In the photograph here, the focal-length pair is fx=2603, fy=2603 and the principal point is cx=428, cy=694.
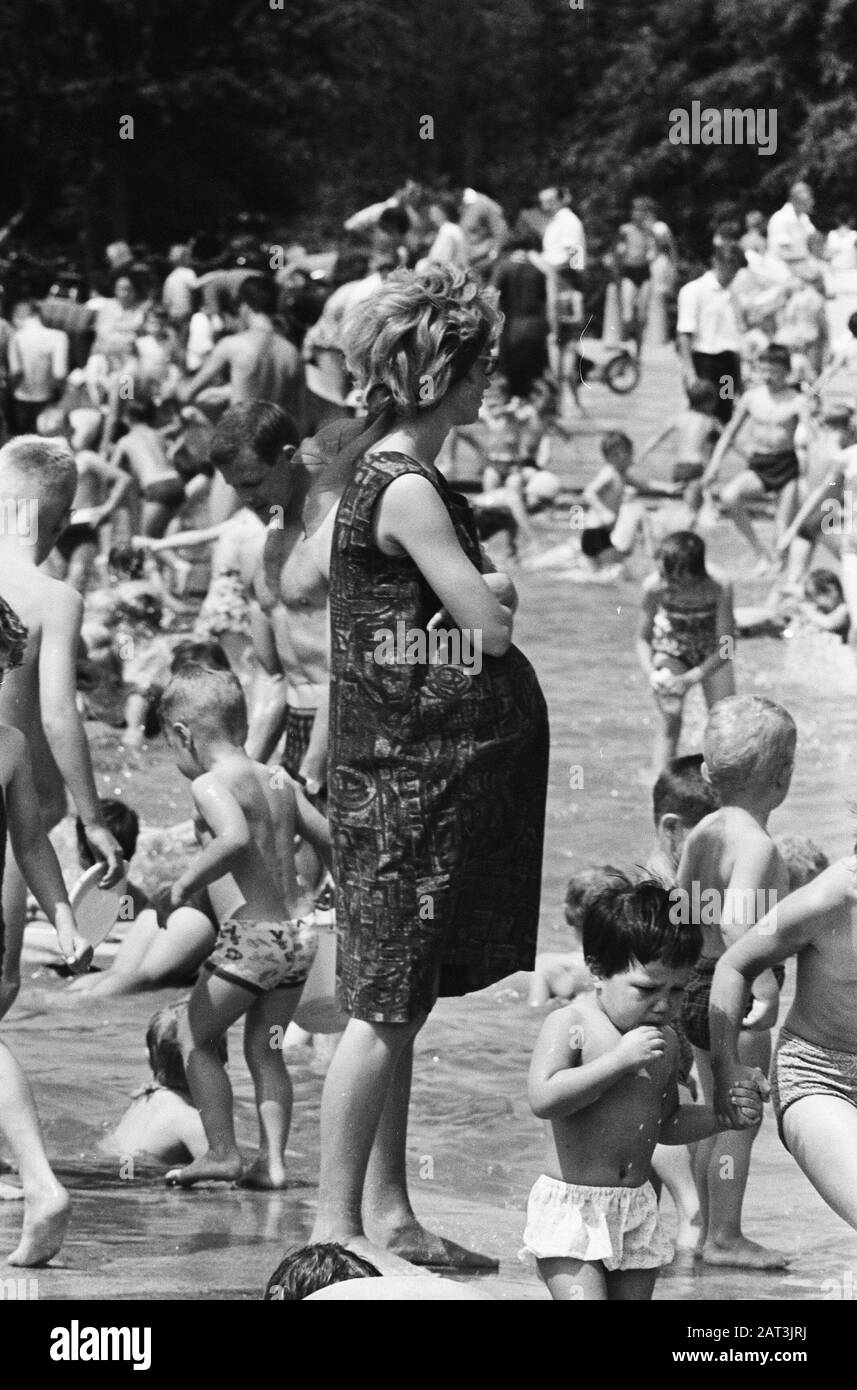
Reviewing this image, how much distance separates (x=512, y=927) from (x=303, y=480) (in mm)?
2335

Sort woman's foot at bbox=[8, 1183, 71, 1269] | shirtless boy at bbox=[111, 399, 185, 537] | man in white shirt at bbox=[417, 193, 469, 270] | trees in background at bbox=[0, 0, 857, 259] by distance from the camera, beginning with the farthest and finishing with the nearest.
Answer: trees in background at bbox=[0, 0, 857, 259] < man in white shirt at bbox=[417, 193, 469, 270] < shirtless boy at bbox=[111, 399, 185, 537] < woman's foot at bbox=[8, 1183, 71, 1269]

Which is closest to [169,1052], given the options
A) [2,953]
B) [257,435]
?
[2,953]

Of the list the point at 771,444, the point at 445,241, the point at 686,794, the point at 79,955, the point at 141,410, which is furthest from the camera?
the point at 445,241

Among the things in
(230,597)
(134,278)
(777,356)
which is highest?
(134,278)

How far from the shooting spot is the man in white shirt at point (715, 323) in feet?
62.2

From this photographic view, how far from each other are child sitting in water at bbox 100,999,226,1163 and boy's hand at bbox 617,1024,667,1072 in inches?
78.2

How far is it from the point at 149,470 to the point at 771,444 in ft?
12.5

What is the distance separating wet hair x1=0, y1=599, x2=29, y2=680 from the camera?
476cm

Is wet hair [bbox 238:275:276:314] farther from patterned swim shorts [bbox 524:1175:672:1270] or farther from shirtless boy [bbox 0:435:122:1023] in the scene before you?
patterned swim shorts [bbox 524:1175:672:1270]

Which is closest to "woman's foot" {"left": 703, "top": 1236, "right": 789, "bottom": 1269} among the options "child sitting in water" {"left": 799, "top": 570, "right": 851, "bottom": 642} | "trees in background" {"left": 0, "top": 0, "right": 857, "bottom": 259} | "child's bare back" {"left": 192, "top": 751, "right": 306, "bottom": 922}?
"child's bare back" {"left": 192, "top": 751, "right": 306, "bottom": 922}

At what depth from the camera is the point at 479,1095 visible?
715cm

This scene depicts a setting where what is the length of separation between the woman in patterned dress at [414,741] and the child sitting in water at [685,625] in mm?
5178

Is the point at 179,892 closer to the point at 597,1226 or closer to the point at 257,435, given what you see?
the point at 257,435

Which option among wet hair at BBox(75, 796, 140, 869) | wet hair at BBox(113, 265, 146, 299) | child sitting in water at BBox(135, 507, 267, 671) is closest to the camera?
wet hair at BBox(75, 796, 140, 869)
